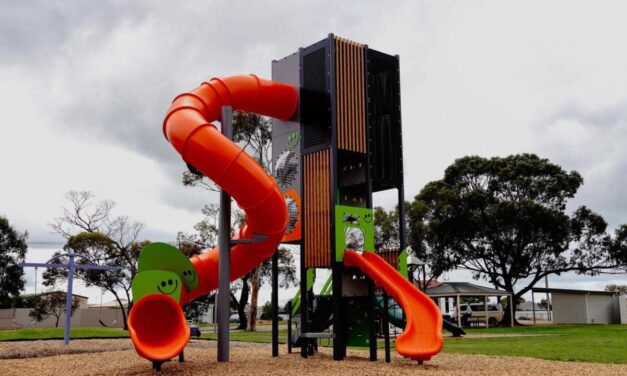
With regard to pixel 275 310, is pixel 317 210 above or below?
above

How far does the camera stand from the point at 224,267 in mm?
11406

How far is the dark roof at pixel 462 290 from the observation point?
3425 centimetres

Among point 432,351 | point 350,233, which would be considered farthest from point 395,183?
point 432,351

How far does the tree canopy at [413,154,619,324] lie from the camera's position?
116 feet

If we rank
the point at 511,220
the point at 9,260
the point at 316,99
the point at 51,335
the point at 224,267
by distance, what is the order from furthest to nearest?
the point at 9,260 → the point at 511,220 → the point at 51,335 → the point at 316,99 → the point at 224,267

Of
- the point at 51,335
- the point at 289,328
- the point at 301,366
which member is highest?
the point at 289,328

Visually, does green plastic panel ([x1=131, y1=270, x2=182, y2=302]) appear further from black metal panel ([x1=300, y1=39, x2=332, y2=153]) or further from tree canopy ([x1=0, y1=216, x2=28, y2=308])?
tree canopy ([x1=0, y1=216, x2=28, y2=308])

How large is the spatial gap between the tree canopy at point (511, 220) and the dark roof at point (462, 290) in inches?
72.9

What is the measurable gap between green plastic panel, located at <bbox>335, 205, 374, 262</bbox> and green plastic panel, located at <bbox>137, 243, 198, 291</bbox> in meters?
2.98

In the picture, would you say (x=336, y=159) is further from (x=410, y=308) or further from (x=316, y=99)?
(x=410, y=308)

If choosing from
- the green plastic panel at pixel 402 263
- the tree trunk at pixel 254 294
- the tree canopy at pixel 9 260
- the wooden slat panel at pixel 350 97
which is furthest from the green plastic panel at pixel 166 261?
the tree canopy at pixel 9 260

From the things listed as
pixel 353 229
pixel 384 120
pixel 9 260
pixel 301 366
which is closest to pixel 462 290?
pixel 384 120

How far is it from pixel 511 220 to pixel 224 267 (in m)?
27.0

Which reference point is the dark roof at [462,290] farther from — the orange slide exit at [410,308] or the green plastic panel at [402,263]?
the orange slide exit at [410,308]
